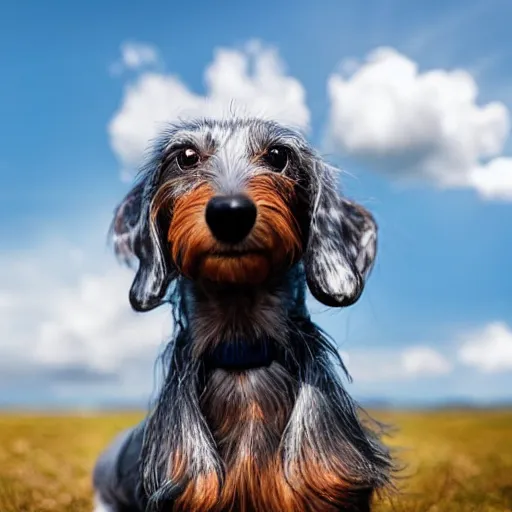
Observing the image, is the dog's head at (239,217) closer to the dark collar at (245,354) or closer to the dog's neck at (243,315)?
the dog's neck at (243,315)

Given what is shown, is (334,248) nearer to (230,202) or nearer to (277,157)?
(277,157)

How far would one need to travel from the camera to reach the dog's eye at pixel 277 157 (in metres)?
4.12

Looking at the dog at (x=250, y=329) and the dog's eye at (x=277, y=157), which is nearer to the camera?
the dog at (x=250, y=329)

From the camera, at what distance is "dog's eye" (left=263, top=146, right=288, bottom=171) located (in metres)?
4.12

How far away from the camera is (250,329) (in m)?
4.08

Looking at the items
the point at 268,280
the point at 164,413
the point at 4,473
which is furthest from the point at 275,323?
the point at 4,473

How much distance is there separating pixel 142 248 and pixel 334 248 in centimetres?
101

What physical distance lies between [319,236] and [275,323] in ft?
1.58

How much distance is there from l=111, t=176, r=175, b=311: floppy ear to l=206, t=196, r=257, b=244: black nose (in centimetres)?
68

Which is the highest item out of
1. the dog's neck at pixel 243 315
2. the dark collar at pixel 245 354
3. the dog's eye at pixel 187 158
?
the dog's eye at pixel 187 158

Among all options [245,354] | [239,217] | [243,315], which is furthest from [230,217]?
[245,354]

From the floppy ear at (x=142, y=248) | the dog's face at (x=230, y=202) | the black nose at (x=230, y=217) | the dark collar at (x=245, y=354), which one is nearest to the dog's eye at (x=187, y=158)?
the dog's face at (x=230, y=202)

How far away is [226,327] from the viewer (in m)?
4.09

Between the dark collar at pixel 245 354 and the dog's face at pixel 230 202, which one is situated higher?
the dog's face at pixel 230 202
